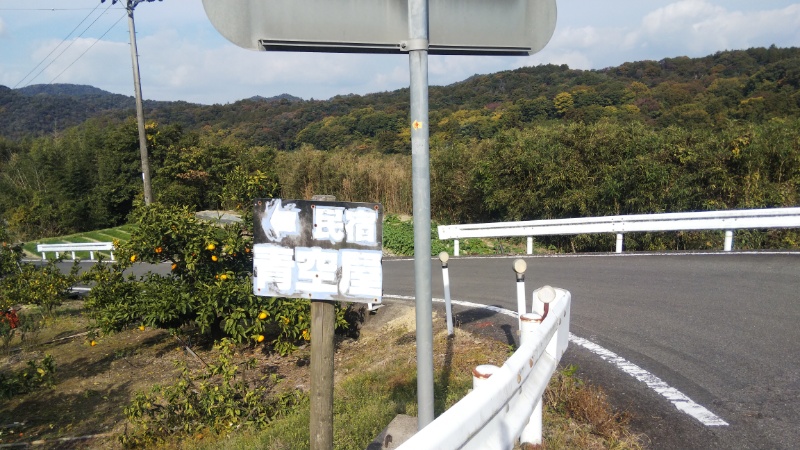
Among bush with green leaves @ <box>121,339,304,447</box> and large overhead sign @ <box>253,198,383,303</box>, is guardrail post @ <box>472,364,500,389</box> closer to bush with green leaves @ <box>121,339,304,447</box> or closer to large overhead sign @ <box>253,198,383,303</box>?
large overhead sign @ <box>253,198,383,303</box>

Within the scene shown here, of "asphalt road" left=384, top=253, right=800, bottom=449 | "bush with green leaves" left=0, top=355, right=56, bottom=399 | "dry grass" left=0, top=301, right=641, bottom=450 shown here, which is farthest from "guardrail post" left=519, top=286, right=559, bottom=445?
"bush with green leaves" left=0, top=355, right=56, bottom=399

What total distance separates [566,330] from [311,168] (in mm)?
24582

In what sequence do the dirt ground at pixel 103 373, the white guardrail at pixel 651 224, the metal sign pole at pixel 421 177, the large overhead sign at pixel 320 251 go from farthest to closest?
the white guardrail at pixel 651 224 → the dirt ground at pixel 103 373 → the large overhead sign at pixel 320 251 → the metal sign pole at pixel 421 177

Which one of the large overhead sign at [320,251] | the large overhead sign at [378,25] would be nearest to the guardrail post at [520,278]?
the large overhead sign at [320,251]

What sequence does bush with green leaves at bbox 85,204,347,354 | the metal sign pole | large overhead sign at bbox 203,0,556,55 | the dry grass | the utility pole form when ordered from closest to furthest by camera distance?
large overhead sign at bbox 203,0,556,55 → the metal sign pole → the dry grass → bush with green leaves at bbox 85,204,347,354 → the utility pole

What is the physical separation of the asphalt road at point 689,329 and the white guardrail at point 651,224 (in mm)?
919

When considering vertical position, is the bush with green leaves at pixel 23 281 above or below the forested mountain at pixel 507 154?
below

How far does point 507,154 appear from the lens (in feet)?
59.6

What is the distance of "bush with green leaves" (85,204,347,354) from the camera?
7.58 meters

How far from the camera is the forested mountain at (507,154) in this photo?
582 inches

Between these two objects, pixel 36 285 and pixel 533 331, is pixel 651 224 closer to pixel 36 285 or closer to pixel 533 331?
pixel 533 331

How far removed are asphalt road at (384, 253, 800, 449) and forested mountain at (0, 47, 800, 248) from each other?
13.8 ft

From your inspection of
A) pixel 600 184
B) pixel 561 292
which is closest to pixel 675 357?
pixel 561 292

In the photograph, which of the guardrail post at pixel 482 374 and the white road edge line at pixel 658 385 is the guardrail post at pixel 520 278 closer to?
the white road edge line at pixel 658 385
